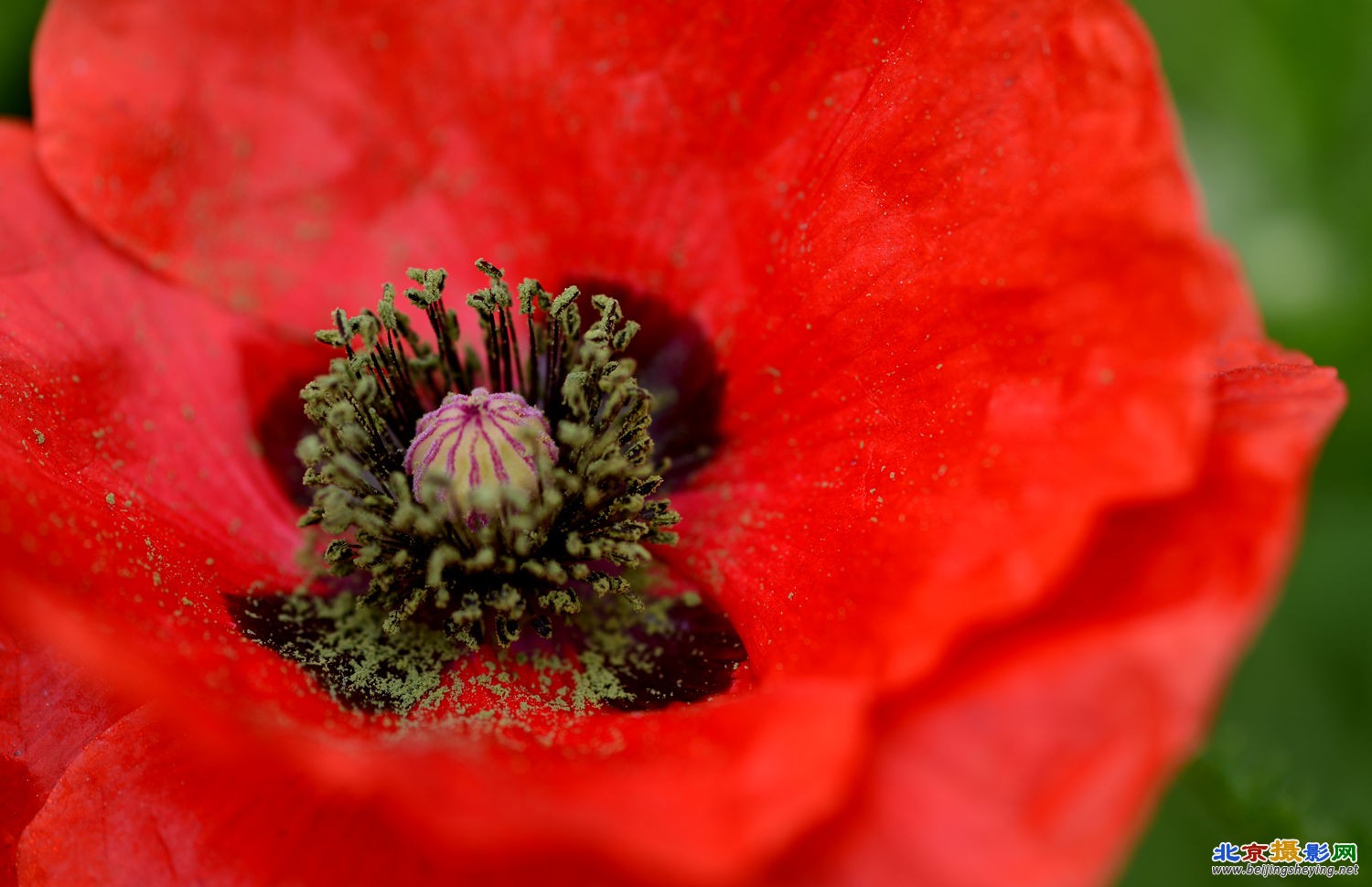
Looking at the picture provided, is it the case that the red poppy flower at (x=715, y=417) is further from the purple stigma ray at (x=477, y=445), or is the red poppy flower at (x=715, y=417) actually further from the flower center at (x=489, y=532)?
the purple stigma ray at (x=477, y=445)

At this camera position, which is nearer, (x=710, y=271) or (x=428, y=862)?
(x=428, y=862)

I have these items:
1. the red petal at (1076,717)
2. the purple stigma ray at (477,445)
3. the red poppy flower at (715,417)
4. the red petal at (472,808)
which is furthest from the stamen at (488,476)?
the red petal at (1076,717)

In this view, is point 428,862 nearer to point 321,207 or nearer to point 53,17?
A: point 321,207

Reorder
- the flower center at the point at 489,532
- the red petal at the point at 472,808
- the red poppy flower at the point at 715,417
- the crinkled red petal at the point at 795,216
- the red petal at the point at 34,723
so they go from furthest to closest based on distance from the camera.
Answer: the flower center at the point at 489,532 → the red petal at the point at 34,723 → the crinkled red petal at the point at 795,216 → the red poppy flower at the point at 715,417 → the red petal at the point at 472,808

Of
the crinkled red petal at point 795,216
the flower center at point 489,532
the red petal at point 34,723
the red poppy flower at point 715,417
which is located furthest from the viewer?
the flower center at point 489,532

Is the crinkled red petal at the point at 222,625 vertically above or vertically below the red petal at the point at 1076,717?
above

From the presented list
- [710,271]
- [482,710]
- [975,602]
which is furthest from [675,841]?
[710,271]

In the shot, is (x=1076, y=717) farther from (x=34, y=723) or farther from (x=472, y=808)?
(x=34, y=723)
